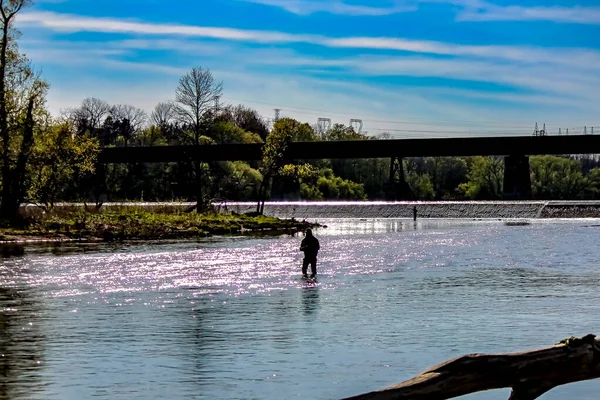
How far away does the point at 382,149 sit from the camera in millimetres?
122938

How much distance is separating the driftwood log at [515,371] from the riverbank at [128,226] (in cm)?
4761

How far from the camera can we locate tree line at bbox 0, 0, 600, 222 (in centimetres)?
6438

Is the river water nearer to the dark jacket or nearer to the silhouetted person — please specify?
the silhouetted person

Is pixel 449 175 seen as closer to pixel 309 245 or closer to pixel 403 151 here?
pixel 403 151

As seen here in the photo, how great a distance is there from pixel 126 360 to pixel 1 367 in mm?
2373

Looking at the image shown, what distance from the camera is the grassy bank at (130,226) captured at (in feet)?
194

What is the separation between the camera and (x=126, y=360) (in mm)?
20250

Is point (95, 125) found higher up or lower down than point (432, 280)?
higher up

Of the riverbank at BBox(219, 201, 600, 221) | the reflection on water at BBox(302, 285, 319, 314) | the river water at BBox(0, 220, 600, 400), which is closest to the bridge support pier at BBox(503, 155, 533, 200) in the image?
the riverbank at BBox(219, 201, 600, 221)

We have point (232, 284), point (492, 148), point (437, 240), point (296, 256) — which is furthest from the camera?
point (492, 148)

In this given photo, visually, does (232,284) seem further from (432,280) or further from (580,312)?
(580,312)

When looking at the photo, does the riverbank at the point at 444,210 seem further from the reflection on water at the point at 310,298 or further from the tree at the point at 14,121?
the reflection on water at the point at 310,298

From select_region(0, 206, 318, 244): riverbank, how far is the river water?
7792mm

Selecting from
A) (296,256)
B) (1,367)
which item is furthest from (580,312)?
(296,256)
